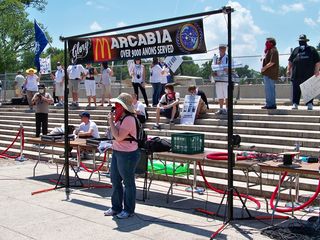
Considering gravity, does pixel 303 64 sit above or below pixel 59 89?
above

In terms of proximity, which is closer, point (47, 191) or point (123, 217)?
point (123, 217)

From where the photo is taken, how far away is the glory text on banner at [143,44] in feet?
23.8

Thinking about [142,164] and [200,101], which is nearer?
[142,164]

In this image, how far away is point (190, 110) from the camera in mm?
13008

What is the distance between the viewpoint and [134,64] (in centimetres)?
1572

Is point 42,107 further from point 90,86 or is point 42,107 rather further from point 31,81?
point 31,81

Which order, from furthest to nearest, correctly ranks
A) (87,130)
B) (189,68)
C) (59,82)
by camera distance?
(59,82) → (189,68) → (87,130)

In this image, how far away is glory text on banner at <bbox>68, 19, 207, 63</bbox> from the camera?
726cm

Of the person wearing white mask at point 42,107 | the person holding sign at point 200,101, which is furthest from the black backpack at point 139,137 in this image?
the person wearing white mask at point 42,107

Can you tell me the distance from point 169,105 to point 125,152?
603cm

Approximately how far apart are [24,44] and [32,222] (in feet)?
211

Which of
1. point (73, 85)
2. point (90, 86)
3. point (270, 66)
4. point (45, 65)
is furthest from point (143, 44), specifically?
point (45, 65)

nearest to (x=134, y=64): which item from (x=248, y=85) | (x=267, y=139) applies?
(x=248, y=85)

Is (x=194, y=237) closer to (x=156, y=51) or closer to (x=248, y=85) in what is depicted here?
(x=156, y=51)
